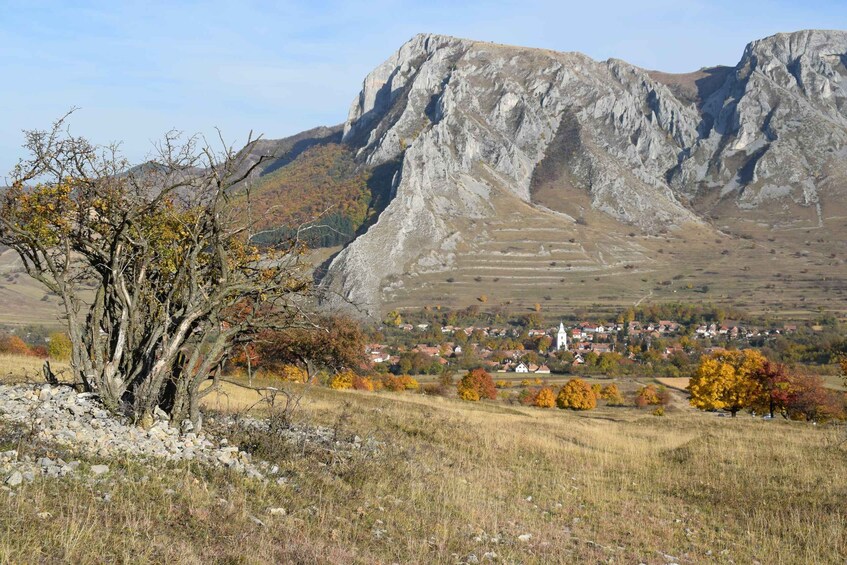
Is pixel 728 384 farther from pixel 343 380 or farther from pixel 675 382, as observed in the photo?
pixel 675 382

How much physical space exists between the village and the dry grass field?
410 ft

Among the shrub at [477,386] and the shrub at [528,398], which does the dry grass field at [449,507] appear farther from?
the shrub at [528,398]

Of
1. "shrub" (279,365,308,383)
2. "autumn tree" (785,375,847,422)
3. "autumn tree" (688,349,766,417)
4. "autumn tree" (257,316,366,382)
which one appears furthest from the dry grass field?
"autumn tree" (688,349,766,417)

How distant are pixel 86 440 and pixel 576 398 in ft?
330

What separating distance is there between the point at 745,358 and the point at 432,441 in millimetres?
81356

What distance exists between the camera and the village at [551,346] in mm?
163500

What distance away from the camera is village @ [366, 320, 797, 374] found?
6437 inches

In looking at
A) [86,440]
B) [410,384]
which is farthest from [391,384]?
[86,440]

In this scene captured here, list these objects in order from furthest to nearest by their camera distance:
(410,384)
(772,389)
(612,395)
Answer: (612,395) < (410,384) < (772,389)

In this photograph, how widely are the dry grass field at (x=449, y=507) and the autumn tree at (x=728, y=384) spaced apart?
58.1m

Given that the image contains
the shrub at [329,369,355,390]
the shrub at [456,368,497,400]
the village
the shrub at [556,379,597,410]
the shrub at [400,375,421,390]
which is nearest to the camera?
the shrub at [329,369,355,390]

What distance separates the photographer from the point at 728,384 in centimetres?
8425

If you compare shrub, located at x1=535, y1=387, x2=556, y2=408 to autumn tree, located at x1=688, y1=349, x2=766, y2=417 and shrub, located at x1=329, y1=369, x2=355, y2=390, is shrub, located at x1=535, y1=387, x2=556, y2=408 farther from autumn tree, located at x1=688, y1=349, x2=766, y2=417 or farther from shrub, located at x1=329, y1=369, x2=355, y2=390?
shrub, located at x1=329, y1=369, x2=355, y2=390

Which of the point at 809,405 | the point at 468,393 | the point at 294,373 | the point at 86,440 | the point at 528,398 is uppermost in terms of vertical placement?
the point at 86,440
